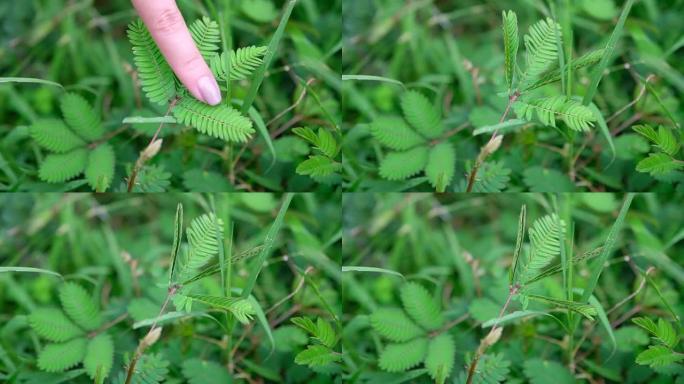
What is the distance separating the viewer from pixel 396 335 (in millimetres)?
1678

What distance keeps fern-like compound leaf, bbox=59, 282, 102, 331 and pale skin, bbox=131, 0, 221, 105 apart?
54 cm

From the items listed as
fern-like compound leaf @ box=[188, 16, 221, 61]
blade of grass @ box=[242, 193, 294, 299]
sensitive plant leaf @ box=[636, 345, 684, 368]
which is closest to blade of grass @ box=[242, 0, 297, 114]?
fern-like compound leaf @ box=[188, 16, 221, 61]

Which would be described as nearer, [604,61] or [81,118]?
[604,61]

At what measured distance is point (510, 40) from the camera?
5.23 feet

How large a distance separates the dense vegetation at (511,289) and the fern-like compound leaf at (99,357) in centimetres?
51

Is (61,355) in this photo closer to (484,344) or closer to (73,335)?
(73,335)

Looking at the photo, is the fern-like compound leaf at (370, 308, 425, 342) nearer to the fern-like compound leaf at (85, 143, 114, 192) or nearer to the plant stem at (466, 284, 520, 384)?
the plant stem at (466, 284, 520, 384)

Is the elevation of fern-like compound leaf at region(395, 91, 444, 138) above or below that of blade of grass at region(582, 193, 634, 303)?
above

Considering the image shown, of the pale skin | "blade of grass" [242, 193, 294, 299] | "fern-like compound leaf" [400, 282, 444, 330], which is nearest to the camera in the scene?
the pale skin

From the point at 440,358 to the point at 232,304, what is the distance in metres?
0.46

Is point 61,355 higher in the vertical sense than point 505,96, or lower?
lower

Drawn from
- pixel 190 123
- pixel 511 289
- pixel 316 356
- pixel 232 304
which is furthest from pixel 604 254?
pixel 190 123

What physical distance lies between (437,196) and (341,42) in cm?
42

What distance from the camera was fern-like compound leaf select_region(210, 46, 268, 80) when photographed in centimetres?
157
